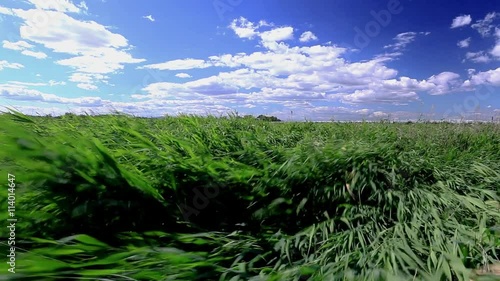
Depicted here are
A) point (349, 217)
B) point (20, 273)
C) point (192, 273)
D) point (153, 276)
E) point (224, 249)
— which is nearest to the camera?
point (20, 273)

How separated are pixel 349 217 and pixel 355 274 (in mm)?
672

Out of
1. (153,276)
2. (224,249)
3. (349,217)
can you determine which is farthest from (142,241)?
(349,217)

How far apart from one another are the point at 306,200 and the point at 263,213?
0.36 m

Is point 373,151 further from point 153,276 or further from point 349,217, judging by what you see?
point 153,276

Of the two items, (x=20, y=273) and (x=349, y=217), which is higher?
(x=20, y=273)

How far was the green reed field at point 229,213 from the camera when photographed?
1.18 meters

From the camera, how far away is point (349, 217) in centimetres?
204

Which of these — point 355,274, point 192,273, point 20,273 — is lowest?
point 355,274

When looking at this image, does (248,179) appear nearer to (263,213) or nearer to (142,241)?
(263,213)

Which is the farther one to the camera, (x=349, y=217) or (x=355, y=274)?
(x=349, y=217)

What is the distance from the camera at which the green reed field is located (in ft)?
3.87

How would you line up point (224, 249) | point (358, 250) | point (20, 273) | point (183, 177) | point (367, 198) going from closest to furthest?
point (20, 273) → point (224, 249) → point (358, 250) → point (183, 177) → point (367, 198)

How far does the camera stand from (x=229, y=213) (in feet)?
6.50

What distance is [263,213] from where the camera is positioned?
197 cm
